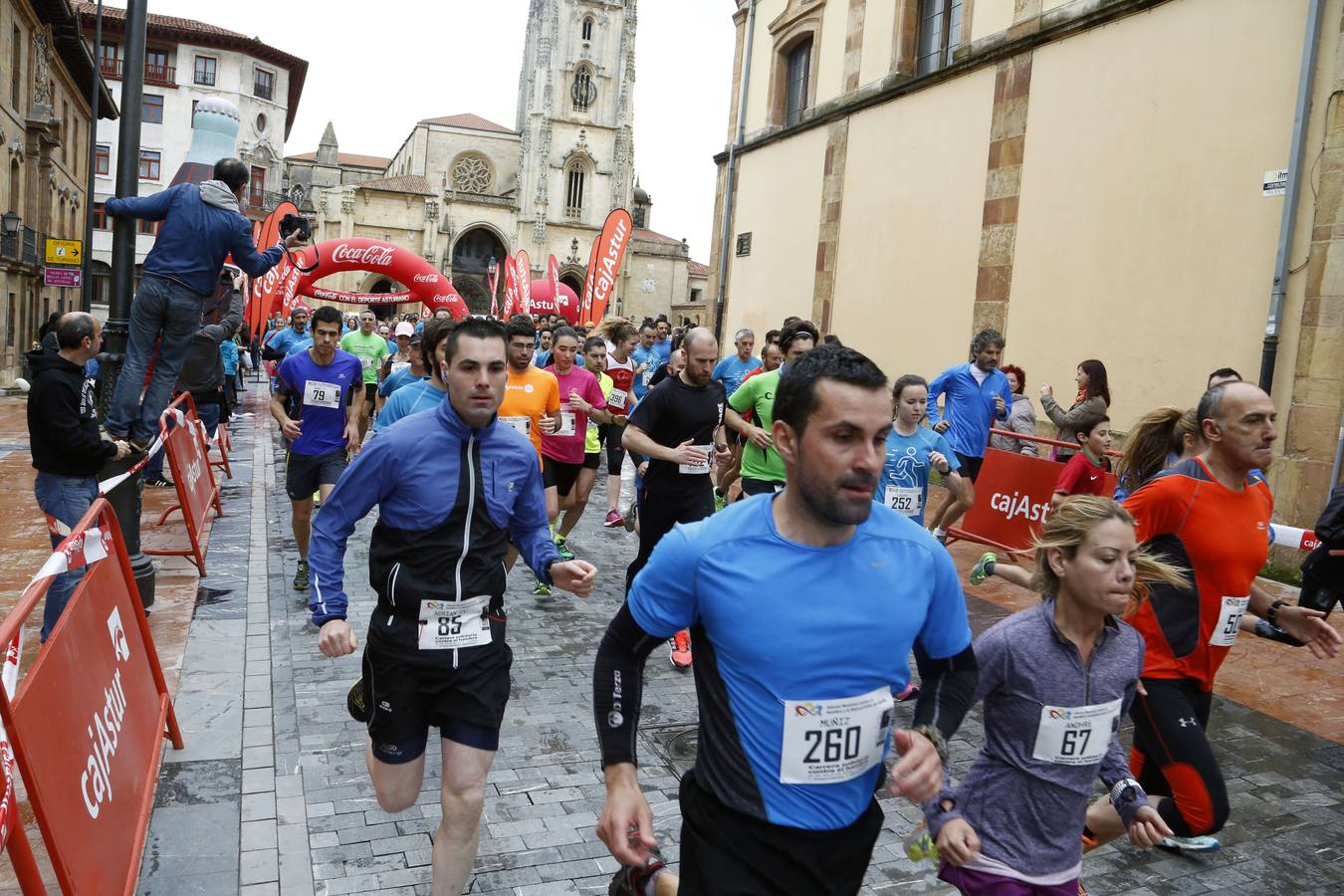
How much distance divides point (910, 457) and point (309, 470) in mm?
4517

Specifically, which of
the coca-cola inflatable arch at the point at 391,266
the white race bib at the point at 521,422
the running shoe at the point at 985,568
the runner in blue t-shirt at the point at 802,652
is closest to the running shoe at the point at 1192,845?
the running shoe at the point at 985,568

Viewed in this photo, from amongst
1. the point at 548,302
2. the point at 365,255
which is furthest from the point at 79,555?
the point at 548,302

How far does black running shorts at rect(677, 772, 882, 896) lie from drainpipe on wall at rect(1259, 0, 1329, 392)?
9361mm

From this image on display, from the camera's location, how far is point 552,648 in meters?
6.73

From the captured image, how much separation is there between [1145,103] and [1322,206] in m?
2.89

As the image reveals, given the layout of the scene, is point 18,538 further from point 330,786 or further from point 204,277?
point 330,786

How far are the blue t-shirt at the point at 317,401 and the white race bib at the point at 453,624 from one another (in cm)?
477

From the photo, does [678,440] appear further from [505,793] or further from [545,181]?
[545,181]

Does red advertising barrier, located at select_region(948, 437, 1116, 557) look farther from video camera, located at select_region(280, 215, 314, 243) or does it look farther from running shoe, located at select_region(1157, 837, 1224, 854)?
video camera, located at select_region(280, 215, 314, 243)

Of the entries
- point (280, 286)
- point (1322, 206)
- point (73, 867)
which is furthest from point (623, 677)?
point (280, 286)

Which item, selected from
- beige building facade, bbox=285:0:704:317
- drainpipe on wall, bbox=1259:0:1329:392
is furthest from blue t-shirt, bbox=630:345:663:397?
beige building facade, bbox=285:0:704:317

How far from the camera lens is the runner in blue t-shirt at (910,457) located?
660 cm

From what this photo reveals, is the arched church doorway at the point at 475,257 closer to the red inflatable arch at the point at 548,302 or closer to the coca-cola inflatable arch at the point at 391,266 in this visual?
the red inflatable arch at the point at 548,302

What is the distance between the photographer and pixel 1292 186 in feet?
32.3
